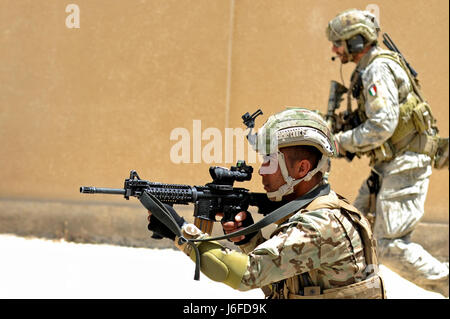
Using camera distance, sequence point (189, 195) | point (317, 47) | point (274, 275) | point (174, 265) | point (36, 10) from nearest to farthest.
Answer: point (274, 275) → point (189, 195) → point (36, 10) → point (174, 265) → point (317, 47)

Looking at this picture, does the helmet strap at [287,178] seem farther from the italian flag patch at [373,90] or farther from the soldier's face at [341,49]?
the soldier's face at [341,49]

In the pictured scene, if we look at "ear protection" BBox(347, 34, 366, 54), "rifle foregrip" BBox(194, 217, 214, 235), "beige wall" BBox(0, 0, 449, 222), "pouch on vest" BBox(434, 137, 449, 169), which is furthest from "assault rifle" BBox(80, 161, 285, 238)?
"pouch on vest" BBox(434, 137, 449, 169)

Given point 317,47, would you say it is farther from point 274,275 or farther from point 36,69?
point 274,275

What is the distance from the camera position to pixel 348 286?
2523 mm

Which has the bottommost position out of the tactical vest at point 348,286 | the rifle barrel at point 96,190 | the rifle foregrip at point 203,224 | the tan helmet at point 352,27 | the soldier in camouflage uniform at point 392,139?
the tactical vest at point 348,286

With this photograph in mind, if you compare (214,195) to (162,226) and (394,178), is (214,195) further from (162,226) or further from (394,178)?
(394,178)

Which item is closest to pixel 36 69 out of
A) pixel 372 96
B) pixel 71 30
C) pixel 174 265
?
pixel 71 30

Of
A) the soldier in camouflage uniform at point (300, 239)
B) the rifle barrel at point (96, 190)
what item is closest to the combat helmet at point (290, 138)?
the soldier in camouflage uniform at point (300, 239)

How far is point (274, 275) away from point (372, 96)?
2.73m

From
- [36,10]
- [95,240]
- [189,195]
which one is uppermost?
[36,10]

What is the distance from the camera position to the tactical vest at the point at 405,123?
5.02 m

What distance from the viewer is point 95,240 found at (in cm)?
676

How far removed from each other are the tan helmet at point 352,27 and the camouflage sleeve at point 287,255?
2.92m

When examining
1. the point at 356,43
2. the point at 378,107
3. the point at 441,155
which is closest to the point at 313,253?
the point at 378,107
